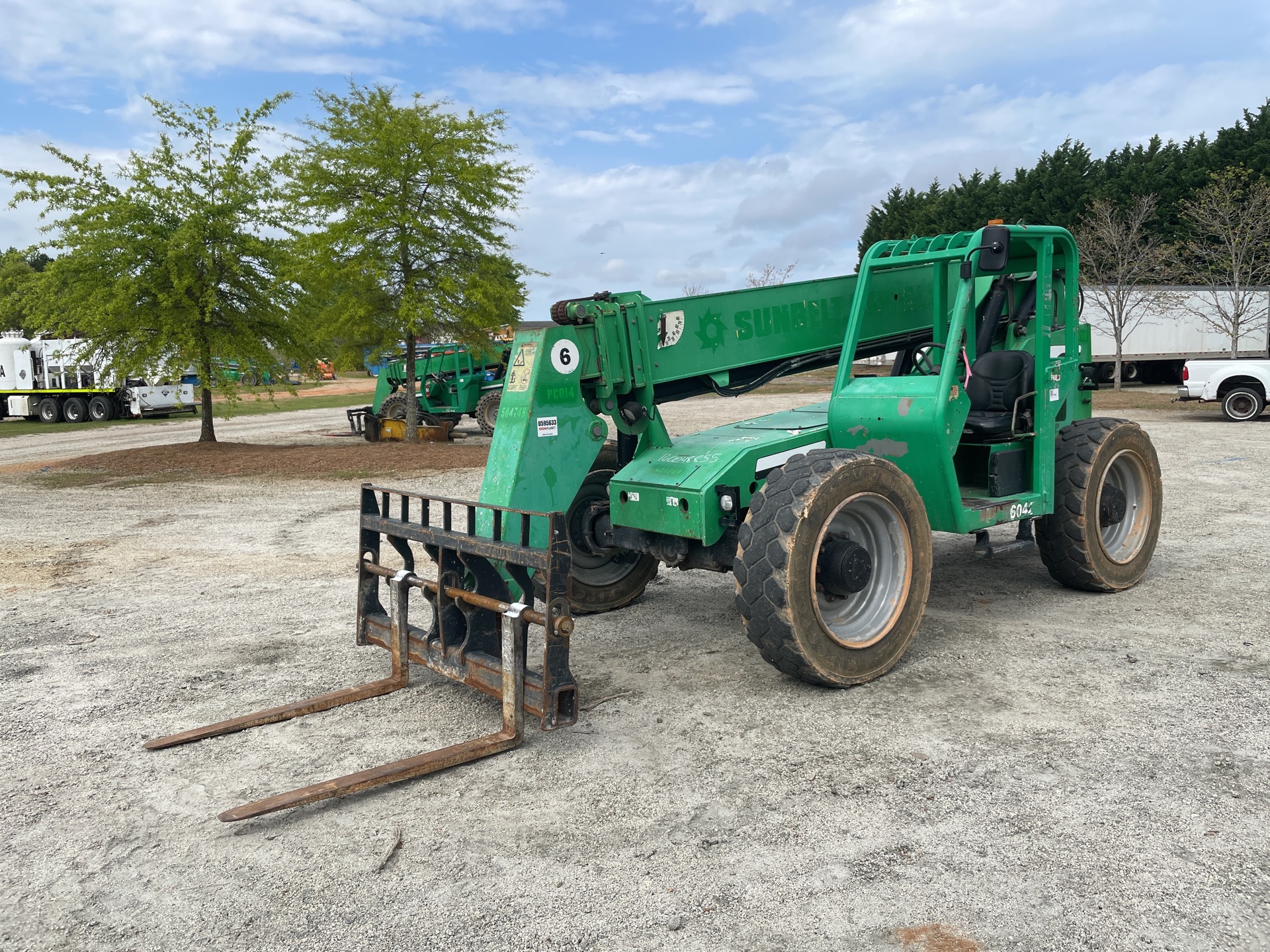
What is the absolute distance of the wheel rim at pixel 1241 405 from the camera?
21500mm

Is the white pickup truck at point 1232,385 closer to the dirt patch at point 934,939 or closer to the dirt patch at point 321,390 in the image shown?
the dirt patch at point 934,939

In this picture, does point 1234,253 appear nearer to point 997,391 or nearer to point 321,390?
point 997,391

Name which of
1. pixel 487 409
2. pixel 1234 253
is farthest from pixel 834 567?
pixel 1234 253

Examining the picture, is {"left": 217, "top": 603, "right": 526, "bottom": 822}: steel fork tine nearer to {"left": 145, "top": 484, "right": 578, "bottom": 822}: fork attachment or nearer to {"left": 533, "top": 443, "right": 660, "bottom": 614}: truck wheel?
{"left": 145, "top": 484, "right": 578, "bottom": 822}: fork attachment

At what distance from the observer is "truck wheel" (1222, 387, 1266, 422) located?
70.1 ft

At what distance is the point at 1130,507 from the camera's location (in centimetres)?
762

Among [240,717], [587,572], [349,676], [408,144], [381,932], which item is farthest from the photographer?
[408,144]

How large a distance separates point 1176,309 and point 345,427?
27695mm

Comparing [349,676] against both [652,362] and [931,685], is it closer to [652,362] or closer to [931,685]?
[652,362]

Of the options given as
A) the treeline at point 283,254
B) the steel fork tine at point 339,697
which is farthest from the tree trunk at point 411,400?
the steel fork tine at point 339,697

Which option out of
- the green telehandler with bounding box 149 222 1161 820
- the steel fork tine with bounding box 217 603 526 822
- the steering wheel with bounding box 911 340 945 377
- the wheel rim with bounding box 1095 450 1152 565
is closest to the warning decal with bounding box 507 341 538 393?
the green telehandler with bounding box 149 222 1161 820

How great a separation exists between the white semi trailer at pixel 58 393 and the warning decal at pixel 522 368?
98.8 ft

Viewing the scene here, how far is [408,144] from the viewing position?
19.8 metres

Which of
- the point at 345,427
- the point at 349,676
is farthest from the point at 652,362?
the point at 345,427
